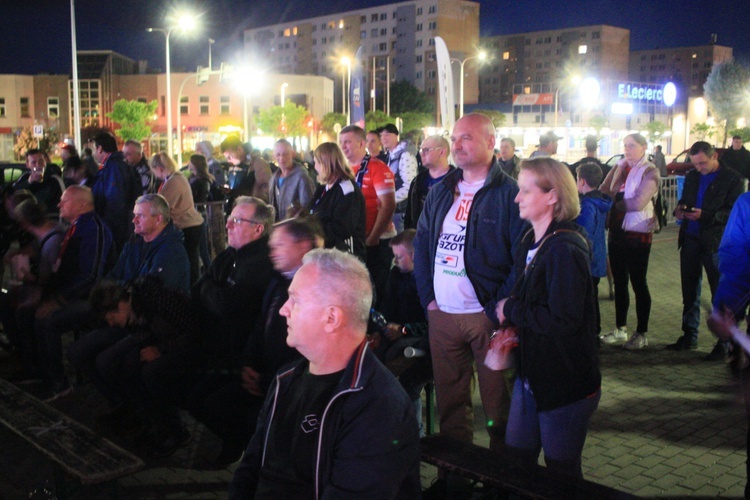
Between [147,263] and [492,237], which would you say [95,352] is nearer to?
[147,263]

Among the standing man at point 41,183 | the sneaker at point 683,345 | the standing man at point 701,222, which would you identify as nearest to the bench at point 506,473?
the standing man at point 701,222

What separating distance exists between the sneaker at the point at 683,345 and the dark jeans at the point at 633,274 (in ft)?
0.99

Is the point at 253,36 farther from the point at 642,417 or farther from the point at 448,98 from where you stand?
the point at 642,417

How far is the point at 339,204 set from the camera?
6410 millimetres

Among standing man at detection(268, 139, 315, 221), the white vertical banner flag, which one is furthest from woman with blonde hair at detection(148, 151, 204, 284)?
the white vertical banner flag

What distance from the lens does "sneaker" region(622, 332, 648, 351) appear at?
7594mm

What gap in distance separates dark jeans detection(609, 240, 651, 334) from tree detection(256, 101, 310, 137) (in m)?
74.0

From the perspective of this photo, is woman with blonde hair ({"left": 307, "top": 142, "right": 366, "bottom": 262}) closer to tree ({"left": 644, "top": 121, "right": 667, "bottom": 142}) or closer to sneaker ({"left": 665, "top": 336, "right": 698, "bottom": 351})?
sneaker ({"left": 665, "top": 336, "right": 698, "bottom": 351})

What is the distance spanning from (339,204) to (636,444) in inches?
117

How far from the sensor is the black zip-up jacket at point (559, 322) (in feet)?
10.9

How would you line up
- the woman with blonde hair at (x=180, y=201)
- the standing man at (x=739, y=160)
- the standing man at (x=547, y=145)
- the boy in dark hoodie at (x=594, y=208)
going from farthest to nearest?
the standing man at (x=739, y=160), the standing man at (x=547, y=145), the woman with blonde hair at (x=180, y=201), the boy in dark hoodie at (x=594, y=208)

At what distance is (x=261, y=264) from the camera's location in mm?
5078

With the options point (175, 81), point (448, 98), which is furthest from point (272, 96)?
point (448, 98)

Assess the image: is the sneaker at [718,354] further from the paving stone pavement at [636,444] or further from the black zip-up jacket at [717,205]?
the black zip-up jacket at [717,205]
